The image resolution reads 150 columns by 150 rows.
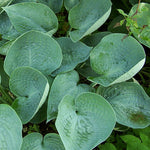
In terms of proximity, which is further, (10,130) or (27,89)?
(27,89)

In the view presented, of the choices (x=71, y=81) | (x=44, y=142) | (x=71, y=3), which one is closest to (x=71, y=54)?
(x=71, y=81)

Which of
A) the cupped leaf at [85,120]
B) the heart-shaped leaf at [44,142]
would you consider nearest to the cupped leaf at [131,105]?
the cupped leaf at [85,120]

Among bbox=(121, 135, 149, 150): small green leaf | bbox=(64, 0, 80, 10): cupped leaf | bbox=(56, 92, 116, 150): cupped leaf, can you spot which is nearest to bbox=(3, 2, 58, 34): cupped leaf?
bbox=(64, 0, 80, 10): cupped leaf

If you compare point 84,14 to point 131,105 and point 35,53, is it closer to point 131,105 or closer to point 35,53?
point 35,53

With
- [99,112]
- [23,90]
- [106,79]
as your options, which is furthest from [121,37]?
[23,90]

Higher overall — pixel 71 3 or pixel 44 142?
pixel 71 3

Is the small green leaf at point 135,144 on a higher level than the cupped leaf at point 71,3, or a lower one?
lower

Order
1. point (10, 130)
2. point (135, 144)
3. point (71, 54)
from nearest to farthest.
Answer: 1. point (10, 130)
2. point (135, 144)
3. point (71, 54)

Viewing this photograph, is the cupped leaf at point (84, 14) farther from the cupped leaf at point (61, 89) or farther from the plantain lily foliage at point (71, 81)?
the cupped leaf at point (61, 89)
